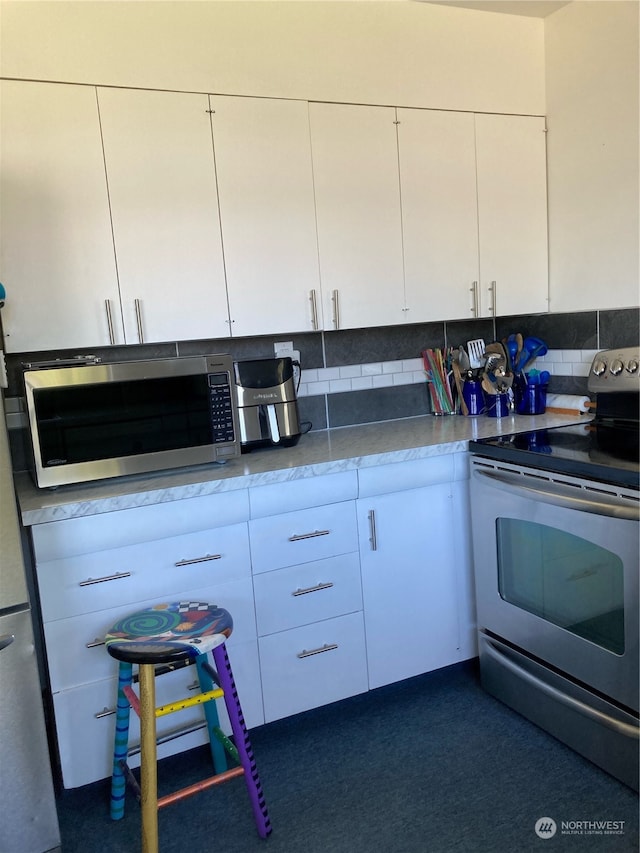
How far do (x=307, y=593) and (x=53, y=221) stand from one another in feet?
4.60

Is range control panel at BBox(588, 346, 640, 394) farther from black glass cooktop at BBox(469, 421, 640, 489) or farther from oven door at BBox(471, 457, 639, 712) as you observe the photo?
oven door at BBox(471, 457, 639, 712)

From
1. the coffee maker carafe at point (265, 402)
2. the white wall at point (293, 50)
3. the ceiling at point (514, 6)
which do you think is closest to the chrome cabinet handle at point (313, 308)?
the coffee maker carafe at point (265, 402)

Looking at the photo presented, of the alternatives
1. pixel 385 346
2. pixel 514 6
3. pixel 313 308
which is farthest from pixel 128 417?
pixel 514 6

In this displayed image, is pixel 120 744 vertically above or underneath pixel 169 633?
underneath

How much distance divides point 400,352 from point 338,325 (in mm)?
523

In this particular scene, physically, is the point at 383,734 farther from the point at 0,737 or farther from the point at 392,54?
the point at 392,54

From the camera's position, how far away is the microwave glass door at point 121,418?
6.24 feet

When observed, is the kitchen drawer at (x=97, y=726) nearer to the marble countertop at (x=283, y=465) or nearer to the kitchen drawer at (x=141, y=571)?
the kitchen drawer at (x=141, y=571)

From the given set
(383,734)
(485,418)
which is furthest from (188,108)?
(383,734)

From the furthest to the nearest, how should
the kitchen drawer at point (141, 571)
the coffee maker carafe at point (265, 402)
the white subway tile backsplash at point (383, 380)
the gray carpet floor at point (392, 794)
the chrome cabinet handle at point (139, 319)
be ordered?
1. the white subway tile backsplash at point (383, 380)
2. the coffee maker carafe at point (265, 402)
3. the chrome cabinet handle at point (139, 319)
4. the kitchen drawer at point (141, 571)
5. the gray carpet floor at point (392, 794)

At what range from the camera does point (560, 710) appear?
2.00 metres

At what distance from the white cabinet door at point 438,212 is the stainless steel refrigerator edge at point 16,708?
162 centimetres

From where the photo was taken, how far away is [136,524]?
6.19 feet

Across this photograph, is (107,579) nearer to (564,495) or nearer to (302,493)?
(302,493)
